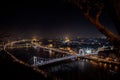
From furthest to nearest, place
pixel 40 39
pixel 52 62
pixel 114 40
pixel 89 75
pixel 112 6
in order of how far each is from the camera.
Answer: pixel 40 39 → pixel 52 62 → pixel 89 75 → pixel 114 40 → pixel 112 6

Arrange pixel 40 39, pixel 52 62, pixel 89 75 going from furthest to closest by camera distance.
→ 1. pixel 40 39
2. pixel 52 62
3. pixel 89 75

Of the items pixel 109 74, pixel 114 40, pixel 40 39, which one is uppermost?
pixel 40 39

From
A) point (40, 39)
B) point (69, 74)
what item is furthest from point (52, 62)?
point (40, 39)

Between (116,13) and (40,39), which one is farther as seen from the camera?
(40,39)

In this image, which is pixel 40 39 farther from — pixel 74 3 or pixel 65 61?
pixel 74 3

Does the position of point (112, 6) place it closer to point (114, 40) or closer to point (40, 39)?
point (114, 40)

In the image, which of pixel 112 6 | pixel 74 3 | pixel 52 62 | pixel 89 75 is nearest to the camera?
pixel 112 6

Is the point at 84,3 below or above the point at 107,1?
above

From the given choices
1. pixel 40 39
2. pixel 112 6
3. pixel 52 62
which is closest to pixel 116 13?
pixel 112 6

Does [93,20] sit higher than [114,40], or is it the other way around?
[93,20]
